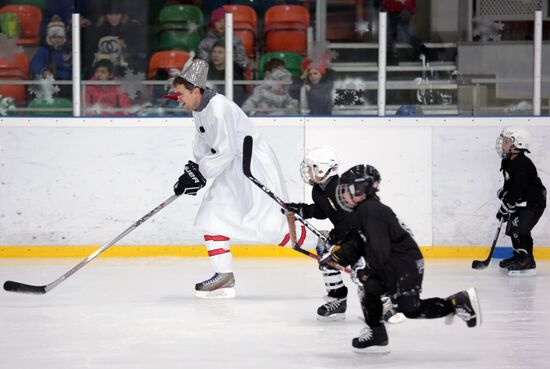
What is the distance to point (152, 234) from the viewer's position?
7.83 meters

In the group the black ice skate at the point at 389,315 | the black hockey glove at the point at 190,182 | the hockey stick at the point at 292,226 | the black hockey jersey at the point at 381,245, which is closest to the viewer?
the black hockey jersey at the point at 381,245

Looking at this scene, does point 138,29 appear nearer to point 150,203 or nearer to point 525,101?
point 150,203

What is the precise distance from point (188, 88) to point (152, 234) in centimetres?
218

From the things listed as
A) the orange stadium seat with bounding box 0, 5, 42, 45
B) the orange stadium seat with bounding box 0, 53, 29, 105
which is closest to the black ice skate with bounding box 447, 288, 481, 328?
the orange stadium seat with bounding box 0, 53, 29, 105

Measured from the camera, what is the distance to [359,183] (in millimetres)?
4258

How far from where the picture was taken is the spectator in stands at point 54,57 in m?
8.00

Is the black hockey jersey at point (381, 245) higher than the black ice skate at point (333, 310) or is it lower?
higher

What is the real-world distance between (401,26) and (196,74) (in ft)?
8.35

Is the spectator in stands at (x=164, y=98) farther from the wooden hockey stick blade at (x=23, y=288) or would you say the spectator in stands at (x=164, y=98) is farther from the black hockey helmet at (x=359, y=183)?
the black hockey helmet at (x=359, y=183)

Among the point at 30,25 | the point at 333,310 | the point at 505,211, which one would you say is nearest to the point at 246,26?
the point at 30,25

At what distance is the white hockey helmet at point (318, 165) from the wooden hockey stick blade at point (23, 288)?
4.88 ft

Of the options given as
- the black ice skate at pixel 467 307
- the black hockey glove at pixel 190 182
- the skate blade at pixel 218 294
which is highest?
the black hockey glove at pixel 190 182

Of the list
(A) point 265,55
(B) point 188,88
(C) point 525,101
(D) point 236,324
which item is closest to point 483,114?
(C) point 525,101

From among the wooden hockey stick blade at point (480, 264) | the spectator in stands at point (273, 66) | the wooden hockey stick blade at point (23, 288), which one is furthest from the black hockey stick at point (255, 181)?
the spectator in stands at point (273, 66)
